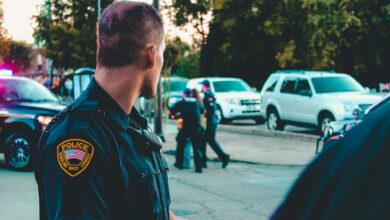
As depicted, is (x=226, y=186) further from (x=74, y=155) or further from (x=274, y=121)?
(x=274, y=121)

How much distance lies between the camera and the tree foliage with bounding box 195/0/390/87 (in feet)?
87.8

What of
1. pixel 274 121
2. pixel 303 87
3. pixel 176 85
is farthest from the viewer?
pixel 176 85

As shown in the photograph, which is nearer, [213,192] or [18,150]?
[213,192]

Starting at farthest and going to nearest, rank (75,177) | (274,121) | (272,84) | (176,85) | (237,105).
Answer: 1. (176,85)
2. (237,105)
3. (272,84)
4. (274,121)
5. (75,177)

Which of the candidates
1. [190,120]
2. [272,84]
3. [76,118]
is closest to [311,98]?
[272,84]

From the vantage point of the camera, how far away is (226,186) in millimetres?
10422

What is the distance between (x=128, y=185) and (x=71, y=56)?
37.2 m

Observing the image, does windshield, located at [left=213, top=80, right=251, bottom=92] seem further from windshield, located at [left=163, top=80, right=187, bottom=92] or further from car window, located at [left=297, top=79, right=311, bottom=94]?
car window, located at [left=297, top=79, right=311, bottom=94]

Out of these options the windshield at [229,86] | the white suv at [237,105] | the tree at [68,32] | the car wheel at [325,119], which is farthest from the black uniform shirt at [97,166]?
the tree at [68,32]

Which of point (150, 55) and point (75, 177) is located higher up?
point (150, 55)

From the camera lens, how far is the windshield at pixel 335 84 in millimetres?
18328

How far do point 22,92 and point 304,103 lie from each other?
895 cm

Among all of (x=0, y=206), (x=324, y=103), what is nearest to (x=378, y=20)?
(x=324, y=103)

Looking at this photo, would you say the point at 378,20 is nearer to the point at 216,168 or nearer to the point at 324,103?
the point at 324,103
